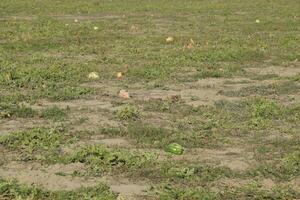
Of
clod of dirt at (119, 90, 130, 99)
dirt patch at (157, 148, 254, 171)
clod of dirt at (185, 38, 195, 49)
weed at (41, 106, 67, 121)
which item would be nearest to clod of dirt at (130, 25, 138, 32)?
clod of dirt at (185, 38, 195, 49)

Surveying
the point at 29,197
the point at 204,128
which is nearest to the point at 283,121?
the point at 204,128

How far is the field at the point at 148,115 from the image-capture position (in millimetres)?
6008

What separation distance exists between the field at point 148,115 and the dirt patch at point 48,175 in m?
0.01

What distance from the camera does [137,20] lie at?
2064 centimetres

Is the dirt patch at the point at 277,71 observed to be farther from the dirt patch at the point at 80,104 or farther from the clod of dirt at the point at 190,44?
the dirt patch at the point at 80,104

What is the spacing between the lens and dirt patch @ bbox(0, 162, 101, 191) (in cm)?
589

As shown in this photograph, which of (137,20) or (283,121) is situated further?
(137,20)

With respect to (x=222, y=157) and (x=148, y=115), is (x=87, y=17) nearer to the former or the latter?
(x=148, y=115)

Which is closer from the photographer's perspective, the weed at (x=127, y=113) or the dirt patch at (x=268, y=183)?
the dirt patch at (x=268, y=183)

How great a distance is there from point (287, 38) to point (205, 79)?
602cm

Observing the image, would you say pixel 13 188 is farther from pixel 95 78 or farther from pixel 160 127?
pixel 95 78

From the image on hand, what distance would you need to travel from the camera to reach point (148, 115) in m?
8.34

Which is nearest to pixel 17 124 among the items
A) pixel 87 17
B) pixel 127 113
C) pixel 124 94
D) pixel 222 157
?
pixel 127 113

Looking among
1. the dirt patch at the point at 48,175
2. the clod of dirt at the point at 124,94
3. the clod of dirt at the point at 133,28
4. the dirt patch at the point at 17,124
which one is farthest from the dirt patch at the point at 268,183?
the clod of dirt at the point at 133,28
